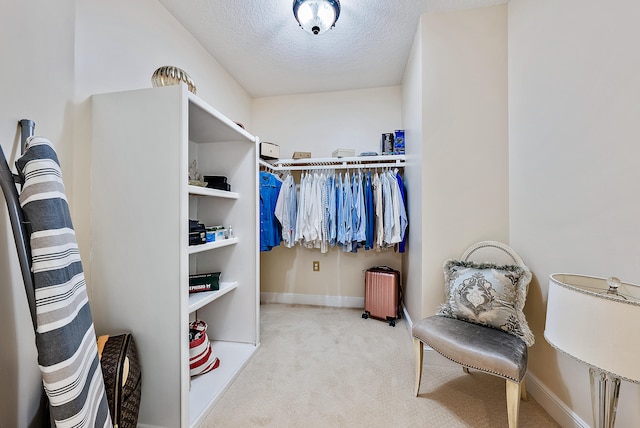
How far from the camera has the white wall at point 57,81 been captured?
39.2 inches

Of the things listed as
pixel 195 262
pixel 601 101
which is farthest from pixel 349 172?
pixel 601 101

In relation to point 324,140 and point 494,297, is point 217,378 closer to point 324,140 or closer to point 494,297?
point 494,297

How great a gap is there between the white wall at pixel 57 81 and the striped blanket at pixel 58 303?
25cm

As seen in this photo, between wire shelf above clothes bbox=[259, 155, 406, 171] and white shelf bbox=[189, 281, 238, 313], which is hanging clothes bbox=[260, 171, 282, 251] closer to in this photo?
wire shelf above clothes bbox=[259, 155, 406, 171]

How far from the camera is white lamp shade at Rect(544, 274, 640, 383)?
74 centimetres

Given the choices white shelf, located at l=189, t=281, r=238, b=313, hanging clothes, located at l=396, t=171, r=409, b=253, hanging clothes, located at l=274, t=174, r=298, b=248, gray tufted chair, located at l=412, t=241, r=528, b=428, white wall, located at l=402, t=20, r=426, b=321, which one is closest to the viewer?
gray tufted chair, located at l=412, t=241, r=528, b=428

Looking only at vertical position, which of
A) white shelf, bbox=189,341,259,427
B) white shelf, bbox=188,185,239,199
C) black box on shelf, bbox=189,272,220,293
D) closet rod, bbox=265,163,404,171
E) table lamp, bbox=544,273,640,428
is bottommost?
white shelf, bbox=189,341,259,427

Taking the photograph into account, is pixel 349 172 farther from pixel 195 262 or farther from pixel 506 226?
pixel 195 262

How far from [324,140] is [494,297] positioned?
7.67ft

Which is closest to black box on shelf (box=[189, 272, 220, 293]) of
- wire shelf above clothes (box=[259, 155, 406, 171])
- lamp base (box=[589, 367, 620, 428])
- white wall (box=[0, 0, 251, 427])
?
white wall (box=[0, 0, 251, 427])

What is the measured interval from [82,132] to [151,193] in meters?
0.49

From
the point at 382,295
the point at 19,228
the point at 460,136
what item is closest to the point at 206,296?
the point at 19,228

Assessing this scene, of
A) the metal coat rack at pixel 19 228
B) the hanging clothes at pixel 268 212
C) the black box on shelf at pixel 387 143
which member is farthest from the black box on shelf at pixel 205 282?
the black box on shelf at pixel 387 143

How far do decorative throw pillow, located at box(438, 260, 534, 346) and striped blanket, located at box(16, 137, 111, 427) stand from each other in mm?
1806
